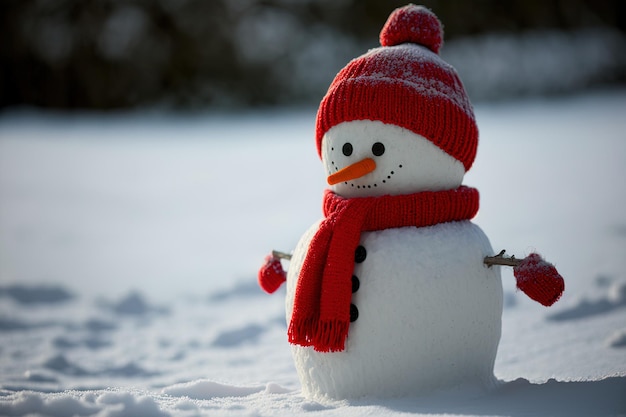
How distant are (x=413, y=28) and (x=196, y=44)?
13.0m

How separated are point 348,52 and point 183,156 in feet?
17.2

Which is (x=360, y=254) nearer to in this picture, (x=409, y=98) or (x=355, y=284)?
(x=355, y=284)

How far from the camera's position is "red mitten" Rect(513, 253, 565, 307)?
6.95 ft

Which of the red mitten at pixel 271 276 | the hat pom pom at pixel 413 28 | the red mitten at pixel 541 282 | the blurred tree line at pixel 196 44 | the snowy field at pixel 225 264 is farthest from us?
the blurred tree line at pixel 196 44

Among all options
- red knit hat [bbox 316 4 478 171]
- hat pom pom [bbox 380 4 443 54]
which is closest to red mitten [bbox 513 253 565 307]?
red knit hat [bbox 316 4 478 171]

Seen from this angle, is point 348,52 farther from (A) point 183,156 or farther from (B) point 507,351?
(B) point 507,351

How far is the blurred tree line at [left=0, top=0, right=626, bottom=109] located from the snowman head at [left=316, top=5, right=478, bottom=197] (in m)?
10.4

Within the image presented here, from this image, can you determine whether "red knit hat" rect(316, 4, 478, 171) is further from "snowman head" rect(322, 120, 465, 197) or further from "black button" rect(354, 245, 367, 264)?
"black button" rect(354, 245, 367, 264)

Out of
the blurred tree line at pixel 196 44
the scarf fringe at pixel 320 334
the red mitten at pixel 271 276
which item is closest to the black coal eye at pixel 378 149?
the scarf fringe at pixel 320 334

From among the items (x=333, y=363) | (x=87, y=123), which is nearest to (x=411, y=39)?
(x=333, y=363)

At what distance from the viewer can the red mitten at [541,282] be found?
2.12 meters

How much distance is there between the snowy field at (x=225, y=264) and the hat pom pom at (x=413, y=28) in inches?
32.6

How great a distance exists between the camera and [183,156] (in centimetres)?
909

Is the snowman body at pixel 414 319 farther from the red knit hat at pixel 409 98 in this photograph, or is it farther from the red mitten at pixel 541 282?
the red knit hat at pixel 409 98
